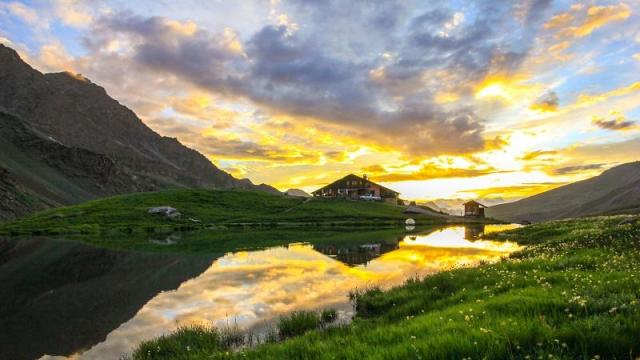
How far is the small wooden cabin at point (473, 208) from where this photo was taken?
16362 cm

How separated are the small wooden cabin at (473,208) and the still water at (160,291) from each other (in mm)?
123274

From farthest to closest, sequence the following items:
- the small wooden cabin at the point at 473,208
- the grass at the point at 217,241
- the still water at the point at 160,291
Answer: the small wooden cabin at the point at 473,208, the grass at the point at 217,241, the still water at the point at 160,291

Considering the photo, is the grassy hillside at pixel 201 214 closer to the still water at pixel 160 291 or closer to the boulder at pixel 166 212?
the boulder at pixel 166 212

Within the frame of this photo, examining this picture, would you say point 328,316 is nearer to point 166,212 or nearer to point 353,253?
point 353,253

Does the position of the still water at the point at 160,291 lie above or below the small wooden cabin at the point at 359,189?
below

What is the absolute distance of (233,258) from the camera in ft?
142

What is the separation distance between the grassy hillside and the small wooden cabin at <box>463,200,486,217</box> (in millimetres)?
24549

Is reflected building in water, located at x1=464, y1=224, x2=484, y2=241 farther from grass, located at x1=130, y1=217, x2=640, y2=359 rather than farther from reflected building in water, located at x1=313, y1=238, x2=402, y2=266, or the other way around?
grass, located at x1=130, y1=217, x2=640, y2=359

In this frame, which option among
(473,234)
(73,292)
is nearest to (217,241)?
(73,292)

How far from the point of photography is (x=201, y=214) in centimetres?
12656

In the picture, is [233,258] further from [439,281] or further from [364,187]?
[364,187]

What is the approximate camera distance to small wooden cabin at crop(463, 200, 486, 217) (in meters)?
164

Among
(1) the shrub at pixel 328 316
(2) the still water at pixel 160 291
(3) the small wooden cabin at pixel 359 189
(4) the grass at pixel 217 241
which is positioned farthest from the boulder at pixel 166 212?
(1) the shrub at pixel 328 316

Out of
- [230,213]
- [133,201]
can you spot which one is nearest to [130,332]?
[230,213]
